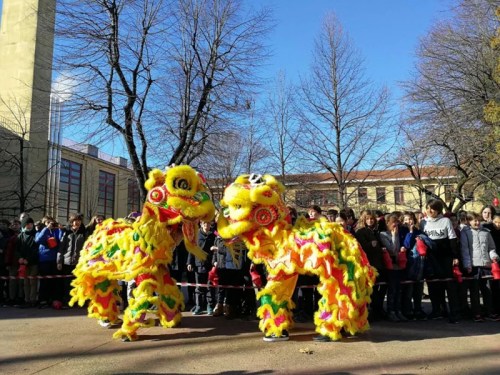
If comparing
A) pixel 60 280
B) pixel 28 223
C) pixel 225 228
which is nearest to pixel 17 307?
pixel 60 280

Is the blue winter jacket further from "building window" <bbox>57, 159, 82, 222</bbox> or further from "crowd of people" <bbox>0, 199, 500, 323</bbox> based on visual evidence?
"building window" <bbox>57, 159, 82, 222</bbox>

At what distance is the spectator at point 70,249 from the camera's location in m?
8.13

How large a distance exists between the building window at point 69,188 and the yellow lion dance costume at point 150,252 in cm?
2658

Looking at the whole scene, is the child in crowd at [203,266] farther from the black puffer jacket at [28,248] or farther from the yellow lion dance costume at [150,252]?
the black puffer jacket at [28,248]

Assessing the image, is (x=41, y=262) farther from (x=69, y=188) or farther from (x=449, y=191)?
(x=69, y=188)

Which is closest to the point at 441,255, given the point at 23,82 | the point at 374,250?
the point at 374,250

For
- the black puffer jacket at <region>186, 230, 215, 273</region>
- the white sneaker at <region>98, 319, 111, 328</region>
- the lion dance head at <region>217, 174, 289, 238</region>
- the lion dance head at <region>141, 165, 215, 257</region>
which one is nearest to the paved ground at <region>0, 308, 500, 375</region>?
the white sneaker at <region>98, 319, 111, 328</region>

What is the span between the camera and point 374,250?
21.6 ft

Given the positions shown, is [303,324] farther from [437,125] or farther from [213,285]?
[437,125]

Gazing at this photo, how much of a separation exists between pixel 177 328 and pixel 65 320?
203 cm

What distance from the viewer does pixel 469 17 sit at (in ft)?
48.0

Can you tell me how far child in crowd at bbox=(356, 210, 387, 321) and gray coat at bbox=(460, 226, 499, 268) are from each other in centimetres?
123

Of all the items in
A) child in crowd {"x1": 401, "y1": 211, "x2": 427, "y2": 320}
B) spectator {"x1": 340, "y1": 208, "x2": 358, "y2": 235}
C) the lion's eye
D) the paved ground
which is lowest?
the paved ground

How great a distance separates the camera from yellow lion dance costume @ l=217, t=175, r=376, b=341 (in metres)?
5.12
